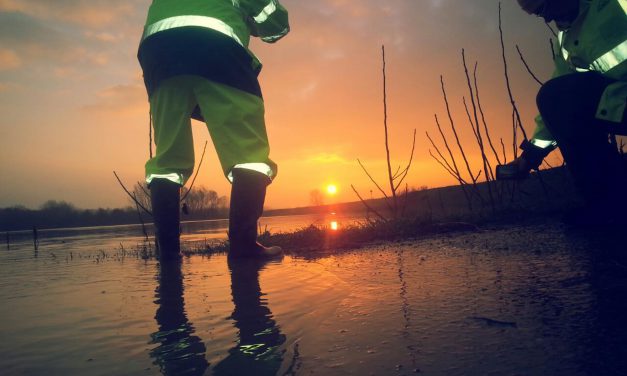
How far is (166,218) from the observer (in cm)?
263

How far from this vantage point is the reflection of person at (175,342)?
0.74 meters

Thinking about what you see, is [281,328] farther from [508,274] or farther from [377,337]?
[508,274]

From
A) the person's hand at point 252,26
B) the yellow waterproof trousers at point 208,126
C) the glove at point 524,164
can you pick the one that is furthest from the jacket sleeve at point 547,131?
the person's hand at point 252,26

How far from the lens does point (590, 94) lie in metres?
2.30

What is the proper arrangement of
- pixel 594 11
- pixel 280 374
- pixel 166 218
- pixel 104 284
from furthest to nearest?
pixel 166 218 → pixel 594 11 → pixel 104 284 → pixel 280 374

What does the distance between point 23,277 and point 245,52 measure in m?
2.02

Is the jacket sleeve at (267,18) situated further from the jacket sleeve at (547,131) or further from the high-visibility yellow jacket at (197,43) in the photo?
the jacket sleeve at (547,131)

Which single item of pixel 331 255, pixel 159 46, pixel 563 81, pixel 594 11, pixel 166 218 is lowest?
pixel 331 255

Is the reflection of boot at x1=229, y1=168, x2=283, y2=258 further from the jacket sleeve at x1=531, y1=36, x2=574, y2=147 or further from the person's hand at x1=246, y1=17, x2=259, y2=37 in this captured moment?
the jacket sleeve at x1=531, y1=36, x2=574, y2=147

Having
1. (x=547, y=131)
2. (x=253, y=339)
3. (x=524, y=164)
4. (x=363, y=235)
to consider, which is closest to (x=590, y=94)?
(x=547, y=131)

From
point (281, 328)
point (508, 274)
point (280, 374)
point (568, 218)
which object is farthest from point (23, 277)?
point (568, 218)

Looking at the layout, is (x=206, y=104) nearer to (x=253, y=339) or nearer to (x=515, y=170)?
(x=253, y=339)

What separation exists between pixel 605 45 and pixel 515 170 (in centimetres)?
109

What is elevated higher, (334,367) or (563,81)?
(563,81)
